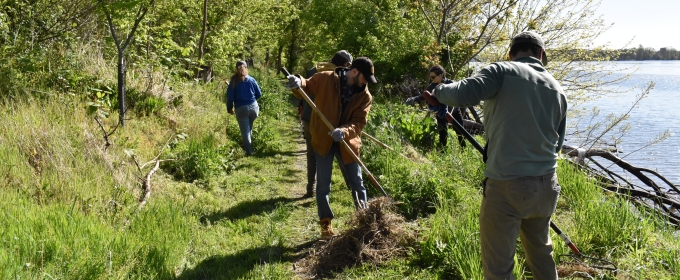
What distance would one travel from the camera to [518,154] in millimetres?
3160

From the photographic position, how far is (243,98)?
29.8ft

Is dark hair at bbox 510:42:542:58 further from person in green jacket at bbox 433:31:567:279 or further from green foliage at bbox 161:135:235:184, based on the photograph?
green foliage at bbox 161:135:235:184

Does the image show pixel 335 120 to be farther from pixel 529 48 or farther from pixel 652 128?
pixel 652 128

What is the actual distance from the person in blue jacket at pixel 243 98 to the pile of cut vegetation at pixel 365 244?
15.5 feet

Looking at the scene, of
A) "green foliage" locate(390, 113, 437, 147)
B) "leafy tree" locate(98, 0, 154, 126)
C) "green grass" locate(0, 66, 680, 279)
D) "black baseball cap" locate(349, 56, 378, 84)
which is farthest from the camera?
"green foliage" locate(390, 113, 437, 147)

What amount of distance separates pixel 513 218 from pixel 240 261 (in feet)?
8.34

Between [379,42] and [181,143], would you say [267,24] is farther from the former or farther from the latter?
[181,143]

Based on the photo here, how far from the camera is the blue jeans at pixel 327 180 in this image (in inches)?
205

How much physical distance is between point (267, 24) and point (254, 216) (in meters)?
19.6

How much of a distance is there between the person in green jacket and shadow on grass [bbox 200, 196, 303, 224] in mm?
3355

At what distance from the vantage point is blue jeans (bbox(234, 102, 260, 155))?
915 centimetres

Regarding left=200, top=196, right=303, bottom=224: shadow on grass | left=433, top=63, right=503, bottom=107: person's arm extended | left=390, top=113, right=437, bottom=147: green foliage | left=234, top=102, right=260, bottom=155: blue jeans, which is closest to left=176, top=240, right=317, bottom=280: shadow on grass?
left=200, top=196, right=303, bottom=224: shadow on grass

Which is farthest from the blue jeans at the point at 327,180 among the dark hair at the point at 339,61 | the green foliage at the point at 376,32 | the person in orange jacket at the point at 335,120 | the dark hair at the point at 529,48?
the green foliage at the point at 376,32

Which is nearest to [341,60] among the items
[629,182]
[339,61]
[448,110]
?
[339,61]
